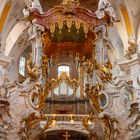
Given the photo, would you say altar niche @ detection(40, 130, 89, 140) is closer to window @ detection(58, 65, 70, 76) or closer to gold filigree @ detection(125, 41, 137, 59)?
window @ detection(58, 65, 70, 76)

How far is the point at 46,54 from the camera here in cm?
1145

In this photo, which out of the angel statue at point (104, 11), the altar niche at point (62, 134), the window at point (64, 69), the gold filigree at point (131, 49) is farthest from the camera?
the window at point (64, 69)

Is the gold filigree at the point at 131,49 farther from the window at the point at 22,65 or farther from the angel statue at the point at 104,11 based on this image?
the window at the point at 22,65

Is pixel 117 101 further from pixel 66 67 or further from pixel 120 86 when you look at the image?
pixel 66 67

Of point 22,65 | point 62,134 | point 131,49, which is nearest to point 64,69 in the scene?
point 22,65

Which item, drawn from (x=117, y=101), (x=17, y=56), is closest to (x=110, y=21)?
(x=117, y=101)

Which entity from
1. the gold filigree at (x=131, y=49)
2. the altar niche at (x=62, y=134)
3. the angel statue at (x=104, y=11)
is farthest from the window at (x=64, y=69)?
the angel statue at (x=104, y=11)

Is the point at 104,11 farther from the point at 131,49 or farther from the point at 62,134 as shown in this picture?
the point at 62,134

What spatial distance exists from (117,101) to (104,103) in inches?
12.2

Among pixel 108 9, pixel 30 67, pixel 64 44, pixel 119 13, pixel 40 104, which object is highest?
pixel 119 13

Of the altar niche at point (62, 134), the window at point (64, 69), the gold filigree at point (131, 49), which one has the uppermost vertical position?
the window at point (64, 69)

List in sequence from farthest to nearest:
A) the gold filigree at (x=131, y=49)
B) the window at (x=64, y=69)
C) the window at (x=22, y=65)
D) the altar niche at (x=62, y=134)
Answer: the window at (x=64, y=69), the window at (x=22, y=65), the altar niche at (x=62, y=134), the gold filigree at (x=131, y=49)

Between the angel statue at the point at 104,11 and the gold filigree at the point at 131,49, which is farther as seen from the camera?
the gold filigree at the point at 131,49

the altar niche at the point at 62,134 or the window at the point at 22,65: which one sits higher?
the window at the point at 22,65
